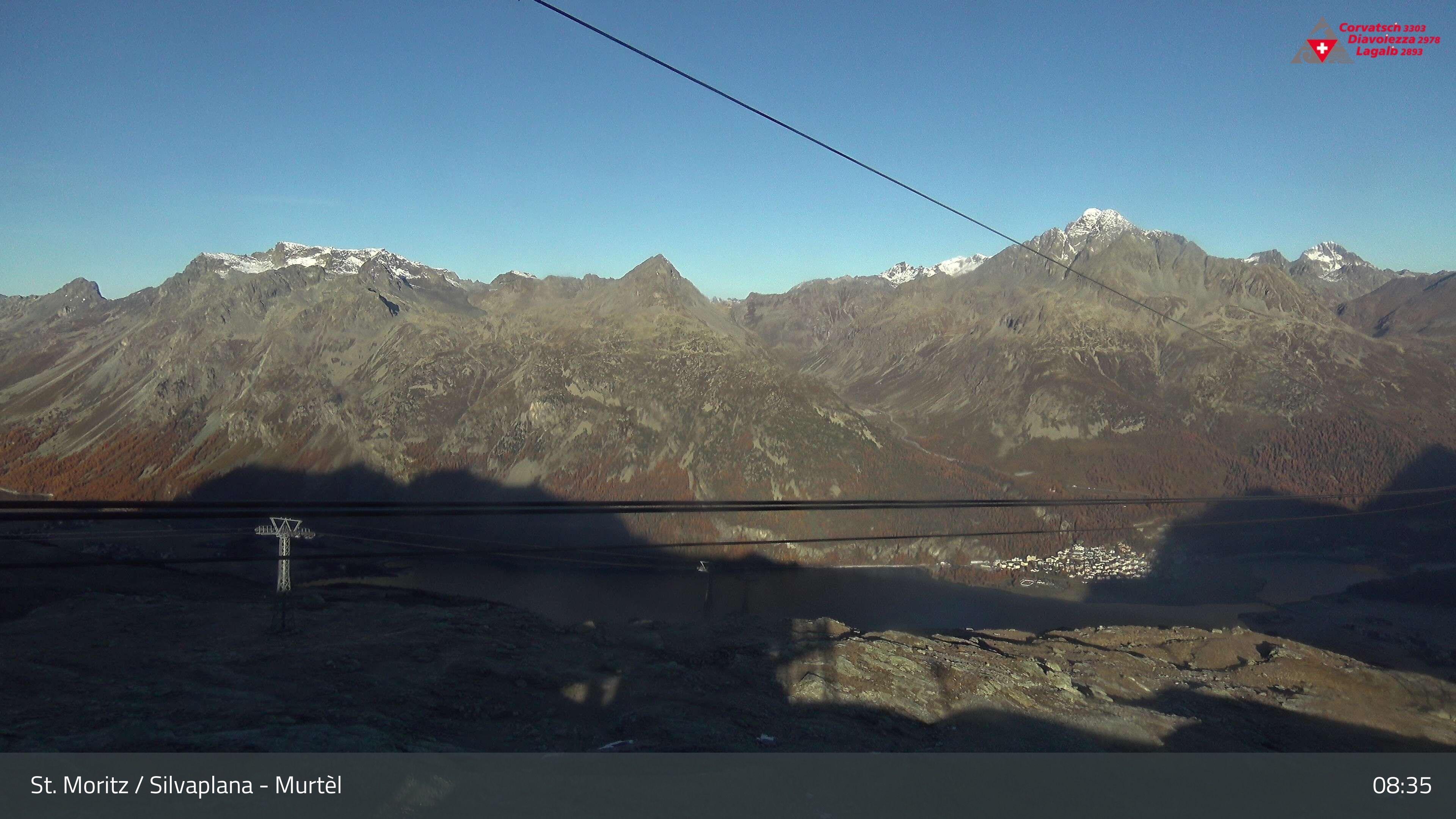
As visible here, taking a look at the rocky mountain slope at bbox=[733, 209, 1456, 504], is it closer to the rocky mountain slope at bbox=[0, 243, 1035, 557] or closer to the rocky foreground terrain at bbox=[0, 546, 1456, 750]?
the rocky mountain slope at bbox=[0, 243, 1035, 557]

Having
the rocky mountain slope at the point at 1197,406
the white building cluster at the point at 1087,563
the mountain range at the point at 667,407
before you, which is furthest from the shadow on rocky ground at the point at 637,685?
the rocky mountain slope at the point at 1197,406

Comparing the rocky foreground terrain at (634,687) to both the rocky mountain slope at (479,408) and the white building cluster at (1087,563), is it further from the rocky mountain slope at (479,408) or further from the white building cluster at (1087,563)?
the rocky mountain slope at (479,408)

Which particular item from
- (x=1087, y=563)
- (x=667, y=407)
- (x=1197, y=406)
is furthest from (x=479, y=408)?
(x=1197, y=406)

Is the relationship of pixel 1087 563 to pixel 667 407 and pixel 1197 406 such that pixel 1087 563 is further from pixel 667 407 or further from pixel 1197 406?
pixel 1197 406

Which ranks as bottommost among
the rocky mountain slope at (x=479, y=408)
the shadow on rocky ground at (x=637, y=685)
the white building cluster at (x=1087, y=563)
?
the white building cluster at (x=1087, y=563)
